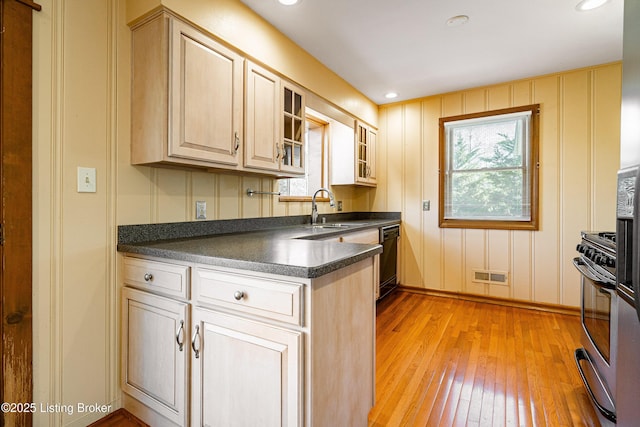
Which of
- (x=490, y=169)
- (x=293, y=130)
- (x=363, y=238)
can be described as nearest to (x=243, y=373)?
(x=293, y=130)

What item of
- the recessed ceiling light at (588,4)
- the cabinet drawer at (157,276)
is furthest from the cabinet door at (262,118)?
the recessed ceiling light at (588,4)

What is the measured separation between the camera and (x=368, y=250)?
1.37 metres

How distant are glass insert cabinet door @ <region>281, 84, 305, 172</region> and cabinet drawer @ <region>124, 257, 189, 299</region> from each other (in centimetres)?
112

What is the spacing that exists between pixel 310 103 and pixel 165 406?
7.65ft

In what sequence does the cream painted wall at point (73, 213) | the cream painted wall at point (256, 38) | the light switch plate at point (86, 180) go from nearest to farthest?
the cream painted wall at point (73, 213) → the light switch plate at point (86, 180) → the cream painted wall at point (256, 38)

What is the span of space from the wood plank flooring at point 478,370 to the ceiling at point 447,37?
2417mm

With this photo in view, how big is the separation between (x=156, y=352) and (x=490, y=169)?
3525mm

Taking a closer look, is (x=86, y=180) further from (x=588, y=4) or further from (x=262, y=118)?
(x=588, y=4)

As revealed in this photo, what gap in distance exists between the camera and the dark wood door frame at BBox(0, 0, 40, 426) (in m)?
1.26

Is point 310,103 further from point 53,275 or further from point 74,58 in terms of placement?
point 53,275

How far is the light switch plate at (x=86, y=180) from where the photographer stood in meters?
1.48

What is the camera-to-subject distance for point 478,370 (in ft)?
6.57

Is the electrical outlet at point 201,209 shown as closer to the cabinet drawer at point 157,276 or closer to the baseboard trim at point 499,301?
the cabinet drawer at point 157,276

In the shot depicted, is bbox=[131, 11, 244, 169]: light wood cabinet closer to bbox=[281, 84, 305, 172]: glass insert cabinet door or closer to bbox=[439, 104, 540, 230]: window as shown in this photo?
bbox=[281, 84, 305, 172]: glass insert cabinet door
